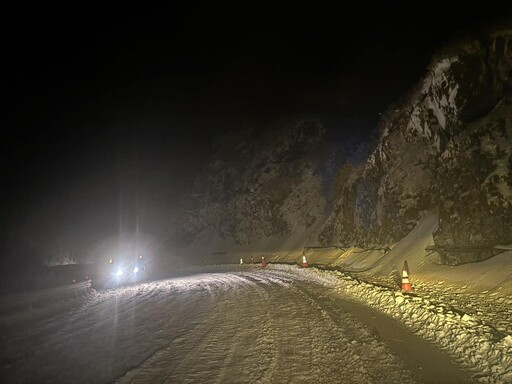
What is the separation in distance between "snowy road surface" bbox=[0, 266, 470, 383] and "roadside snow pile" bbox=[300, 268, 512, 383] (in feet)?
1.27

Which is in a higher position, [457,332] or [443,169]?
[443,169]

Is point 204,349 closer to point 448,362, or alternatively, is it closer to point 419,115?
point 448,362

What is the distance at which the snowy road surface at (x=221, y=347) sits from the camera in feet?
16.9

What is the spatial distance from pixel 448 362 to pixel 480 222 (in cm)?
774

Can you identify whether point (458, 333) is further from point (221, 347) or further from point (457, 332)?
point (221, 347)

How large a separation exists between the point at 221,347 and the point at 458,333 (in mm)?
4372

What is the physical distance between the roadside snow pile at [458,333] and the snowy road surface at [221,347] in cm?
39

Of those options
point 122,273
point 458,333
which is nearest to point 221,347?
point 458,333

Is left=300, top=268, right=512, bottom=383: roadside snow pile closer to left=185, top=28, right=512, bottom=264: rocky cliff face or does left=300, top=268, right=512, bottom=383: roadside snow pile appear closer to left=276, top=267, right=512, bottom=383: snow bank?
left=276, top=267, right=512, bottom=383: snow bank

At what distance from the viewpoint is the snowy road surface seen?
5.16m

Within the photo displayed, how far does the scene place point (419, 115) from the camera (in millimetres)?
17266

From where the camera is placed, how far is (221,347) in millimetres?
6559

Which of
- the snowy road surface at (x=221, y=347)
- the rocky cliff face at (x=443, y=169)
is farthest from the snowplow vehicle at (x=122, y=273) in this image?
the rocky cliff face at (x=443, y=169)

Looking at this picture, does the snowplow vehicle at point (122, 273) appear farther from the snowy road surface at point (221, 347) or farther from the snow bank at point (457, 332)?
the snow bank at point (457, 332)
